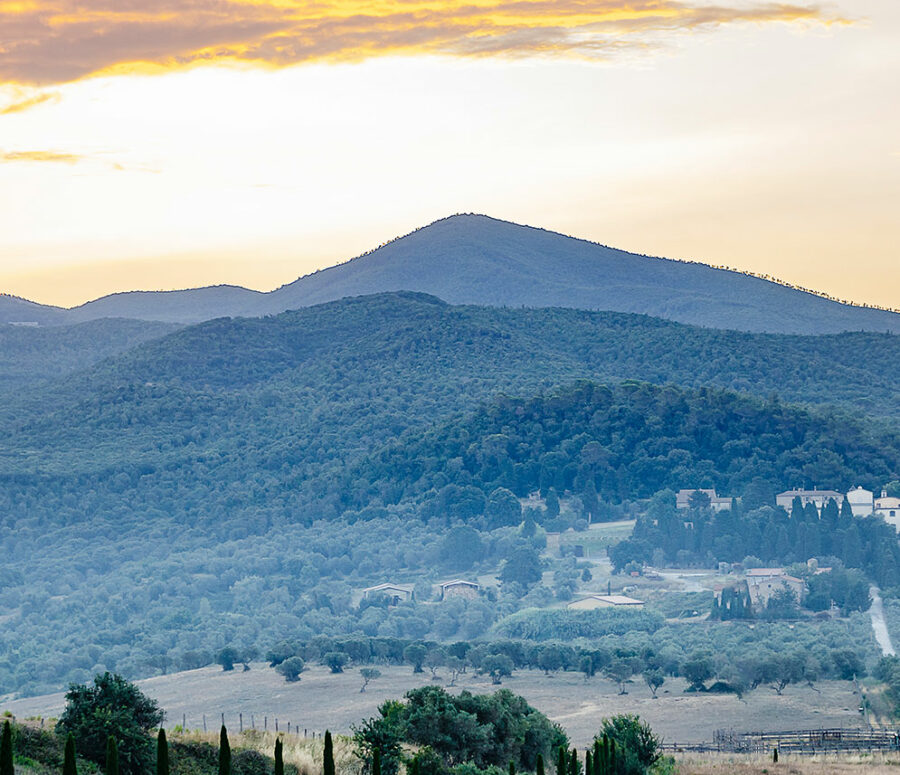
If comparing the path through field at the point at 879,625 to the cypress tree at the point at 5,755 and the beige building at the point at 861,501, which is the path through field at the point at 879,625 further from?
the cypress tree at the point at 5,755

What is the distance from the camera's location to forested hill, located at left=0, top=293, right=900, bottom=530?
474 ft

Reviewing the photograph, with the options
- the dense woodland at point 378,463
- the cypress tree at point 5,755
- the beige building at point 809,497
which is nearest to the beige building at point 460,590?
the dense woodland at point 378,463

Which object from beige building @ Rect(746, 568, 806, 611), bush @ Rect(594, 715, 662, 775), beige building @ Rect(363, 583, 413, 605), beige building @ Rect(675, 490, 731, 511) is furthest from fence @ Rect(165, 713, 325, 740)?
beige building @ Rect(675, 490, 731, 511)

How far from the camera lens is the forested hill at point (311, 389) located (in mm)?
144625

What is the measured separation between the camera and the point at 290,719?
6041cm

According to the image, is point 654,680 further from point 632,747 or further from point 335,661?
point 632,747

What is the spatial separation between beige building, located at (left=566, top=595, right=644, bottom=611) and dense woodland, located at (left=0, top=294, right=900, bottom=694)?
4.14 metres

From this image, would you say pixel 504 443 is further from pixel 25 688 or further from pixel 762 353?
pixel 25 688

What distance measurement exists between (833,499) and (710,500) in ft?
38.3

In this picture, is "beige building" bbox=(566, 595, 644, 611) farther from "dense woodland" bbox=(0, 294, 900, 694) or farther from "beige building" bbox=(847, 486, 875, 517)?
"beige building" bbox=(847, 486, 875, 517)

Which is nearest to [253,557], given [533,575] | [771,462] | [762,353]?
[533,575]

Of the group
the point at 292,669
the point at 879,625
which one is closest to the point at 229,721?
the point at 292,669

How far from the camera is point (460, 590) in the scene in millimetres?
105500

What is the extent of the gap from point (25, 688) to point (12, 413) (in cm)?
8230
